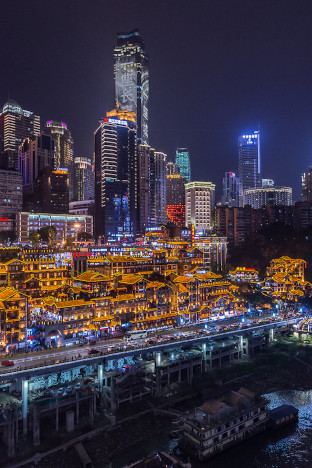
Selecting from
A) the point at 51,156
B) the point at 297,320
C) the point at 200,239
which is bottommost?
the point at 297,320

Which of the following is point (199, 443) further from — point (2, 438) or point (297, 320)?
point (297, 320)

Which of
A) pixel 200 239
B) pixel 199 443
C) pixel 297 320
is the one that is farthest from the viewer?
pixel 200 239

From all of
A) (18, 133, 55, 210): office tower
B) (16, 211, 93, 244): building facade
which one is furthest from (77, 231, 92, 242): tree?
(18, 133, 55, 210): office tower

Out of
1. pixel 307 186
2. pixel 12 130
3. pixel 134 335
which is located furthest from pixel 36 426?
pixel 12 130

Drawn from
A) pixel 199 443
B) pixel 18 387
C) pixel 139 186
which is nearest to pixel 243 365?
pixel 199 443

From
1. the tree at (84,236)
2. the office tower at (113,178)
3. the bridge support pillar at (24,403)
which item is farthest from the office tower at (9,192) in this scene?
the bridge support pillar at (24,403)

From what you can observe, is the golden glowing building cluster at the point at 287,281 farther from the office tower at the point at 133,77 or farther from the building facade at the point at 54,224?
the office tower at the point at 133,77

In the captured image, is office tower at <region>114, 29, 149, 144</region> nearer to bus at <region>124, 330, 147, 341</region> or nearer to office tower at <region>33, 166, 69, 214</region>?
office tower at <region>33, 166, 69, 214</region>
